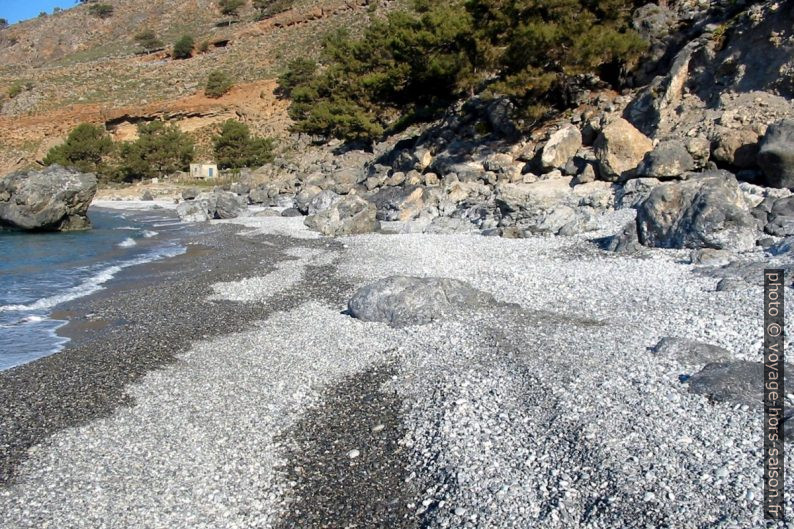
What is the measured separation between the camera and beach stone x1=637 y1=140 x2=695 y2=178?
2148 cm

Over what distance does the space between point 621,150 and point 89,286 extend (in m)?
20.2

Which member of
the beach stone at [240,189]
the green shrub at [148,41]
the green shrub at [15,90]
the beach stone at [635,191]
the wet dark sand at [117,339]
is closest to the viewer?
the wet dark sand at [117,339]

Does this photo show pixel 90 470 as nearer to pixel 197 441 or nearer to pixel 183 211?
pixel 197 441

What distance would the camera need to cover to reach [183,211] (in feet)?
126

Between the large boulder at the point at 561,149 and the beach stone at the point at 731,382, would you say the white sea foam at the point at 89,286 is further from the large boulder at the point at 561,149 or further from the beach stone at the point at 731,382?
the large boulder at the point at 561,149

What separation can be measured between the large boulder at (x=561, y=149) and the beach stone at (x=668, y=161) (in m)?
5.09

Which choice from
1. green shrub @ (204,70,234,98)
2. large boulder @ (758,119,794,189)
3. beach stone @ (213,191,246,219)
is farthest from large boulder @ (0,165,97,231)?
green shrub @ (204,70,234,98)

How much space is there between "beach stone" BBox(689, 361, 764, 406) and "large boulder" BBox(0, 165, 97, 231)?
3333 centimetres

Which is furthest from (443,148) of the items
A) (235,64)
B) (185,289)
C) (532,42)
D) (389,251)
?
(235,64)

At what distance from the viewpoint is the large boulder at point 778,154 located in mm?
18359

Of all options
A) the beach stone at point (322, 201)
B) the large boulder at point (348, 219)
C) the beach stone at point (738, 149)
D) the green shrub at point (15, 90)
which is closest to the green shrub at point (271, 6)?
the green shrub at point (15, 90)

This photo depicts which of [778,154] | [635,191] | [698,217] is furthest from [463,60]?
[698,217]

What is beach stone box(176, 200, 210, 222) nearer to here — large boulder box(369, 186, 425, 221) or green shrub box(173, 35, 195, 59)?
large boulder box(369, 186, 425, 221)

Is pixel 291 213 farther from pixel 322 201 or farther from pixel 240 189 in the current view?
pixel 240 189
